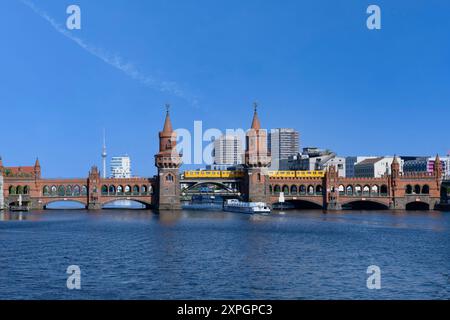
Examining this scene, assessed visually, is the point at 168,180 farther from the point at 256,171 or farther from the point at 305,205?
the point at 305,205

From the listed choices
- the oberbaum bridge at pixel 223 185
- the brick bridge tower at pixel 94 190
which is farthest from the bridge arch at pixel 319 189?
the brick bridge tower at pixel 94 190

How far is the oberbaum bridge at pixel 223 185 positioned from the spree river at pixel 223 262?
213 feet

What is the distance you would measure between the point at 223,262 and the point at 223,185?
113m

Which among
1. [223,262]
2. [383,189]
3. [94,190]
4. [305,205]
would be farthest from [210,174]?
[223,262]

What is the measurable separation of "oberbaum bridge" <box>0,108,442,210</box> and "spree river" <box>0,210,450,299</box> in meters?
65.0

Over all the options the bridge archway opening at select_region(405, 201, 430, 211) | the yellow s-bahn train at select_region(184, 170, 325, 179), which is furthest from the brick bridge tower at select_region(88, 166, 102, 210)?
the bridge archway opening at select_region(405, 201, 430, 211)

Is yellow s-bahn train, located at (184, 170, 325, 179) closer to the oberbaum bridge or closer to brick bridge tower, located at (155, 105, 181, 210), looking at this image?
the oberbaum bridge

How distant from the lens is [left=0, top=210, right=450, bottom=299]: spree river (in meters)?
47.0

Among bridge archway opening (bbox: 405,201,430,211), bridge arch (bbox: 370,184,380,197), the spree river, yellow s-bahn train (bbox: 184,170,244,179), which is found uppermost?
yellow s-bahn train (bbox: 184,170,244,179)

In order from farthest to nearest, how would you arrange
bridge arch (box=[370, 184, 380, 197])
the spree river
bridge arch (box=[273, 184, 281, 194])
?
bridge arch (box=[273, 184, 281, 194])
bridge arch (box=[370, 184, 380, 197])
the spree river

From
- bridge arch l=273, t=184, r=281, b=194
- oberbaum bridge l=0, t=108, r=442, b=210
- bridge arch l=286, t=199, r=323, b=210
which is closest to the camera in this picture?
oberbaum bridge l=0, t=108, r=442, b=210

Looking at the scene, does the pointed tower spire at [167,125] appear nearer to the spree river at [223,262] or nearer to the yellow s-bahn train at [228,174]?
the yellow s-bahn train at [228,174]
